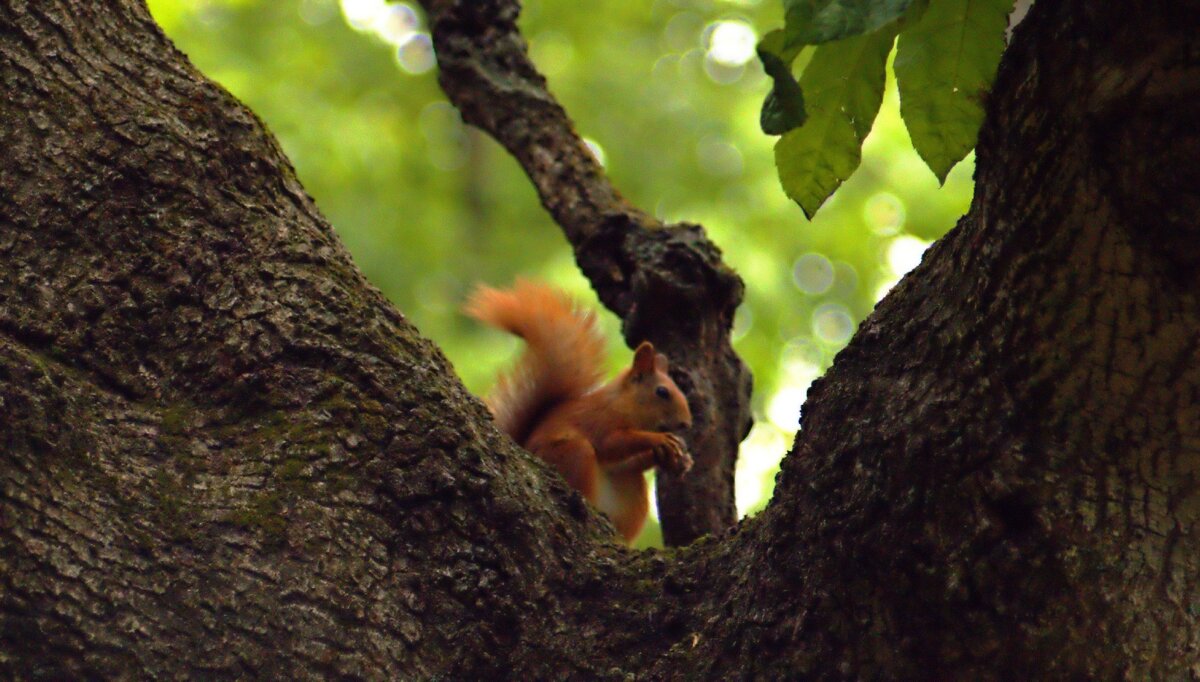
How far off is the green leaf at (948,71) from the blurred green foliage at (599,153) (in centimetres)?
424

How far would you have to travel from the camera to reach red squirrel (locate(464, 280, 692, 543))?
3293 millimetres

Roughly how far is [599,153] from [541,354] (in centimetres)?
397

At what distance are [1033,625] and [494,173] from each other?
7.38m

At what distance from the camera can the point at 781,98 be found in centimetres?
125

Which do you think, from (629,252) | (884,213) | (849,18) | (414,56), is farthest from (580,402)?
(414,56)

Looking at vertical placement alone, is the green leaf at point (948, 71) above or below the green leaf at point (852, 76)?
below

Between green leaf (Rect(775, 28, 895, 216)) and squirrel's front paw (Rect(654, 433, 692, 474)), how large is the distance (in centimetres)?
135

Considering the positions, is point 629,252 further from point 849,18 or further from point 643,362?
point 849,18

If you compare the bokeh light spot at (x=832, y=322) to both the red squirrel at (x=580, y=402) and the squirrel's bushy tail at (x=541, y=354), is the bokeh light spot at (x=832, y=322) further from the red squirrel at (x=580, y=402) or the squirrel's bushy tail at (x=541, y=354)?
the squirrel's bushy tail at (x=541, y=354)

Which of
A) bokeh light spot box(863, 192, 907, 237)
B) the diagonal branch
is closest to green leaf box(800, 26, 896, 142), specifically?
the diagonal branch

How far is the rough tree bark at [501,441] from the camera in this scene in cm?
128

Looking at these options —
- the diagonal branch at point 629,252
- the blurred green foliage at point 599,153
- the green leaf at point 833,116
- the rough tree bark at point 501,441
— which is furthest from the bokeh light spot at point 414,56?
the green leaf at point 833,116

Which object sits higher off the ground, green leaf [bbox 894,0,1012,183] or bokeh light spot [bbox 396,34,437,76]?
bokeh light spot [bbox 396,34,437,76]

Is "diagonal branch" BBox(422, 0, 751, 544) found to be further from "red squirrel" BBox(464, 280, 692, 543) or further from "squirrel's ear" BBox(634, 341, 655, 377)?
"squirrel's ear" BBox(634, 341, 655, 377)
